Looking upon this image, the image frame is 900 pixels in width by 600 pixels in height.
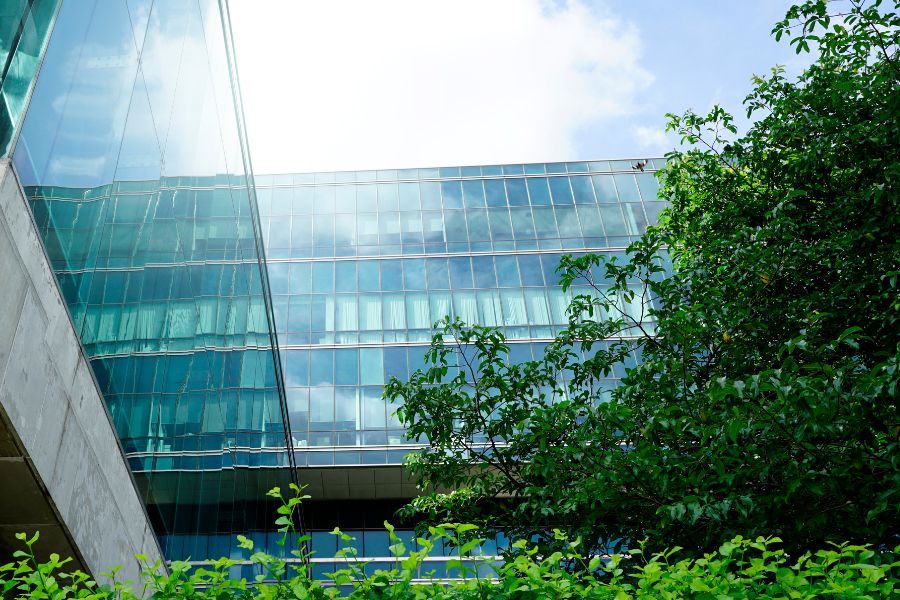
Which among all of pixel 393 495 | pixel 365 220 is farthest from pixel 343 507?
pixel 365 220

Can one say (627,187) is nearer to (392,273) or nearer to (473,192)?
(473,192)

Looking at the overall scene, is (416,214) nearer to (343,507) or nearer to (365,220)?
(365,220)

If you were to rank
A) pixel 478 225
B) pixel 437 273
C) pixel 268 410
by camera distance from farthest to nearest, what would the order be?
pixel 478 225 → pixel 437 273 → pixel 268 410

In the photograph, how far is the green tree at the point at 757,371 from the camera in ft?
23.4

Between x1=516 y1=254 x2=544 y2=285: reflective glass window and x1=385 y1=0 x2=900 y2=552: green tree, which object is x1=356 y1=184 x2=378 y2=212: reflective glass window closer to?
x1=516 y1=254 x2=544 y2=285: reflective glass window

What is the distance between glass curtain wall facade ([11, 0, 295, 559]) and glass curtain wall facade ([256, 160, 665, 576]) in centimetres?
1322

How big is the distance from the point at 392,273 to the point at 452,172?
6.47 m

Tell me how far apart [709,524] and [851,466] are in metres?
1.41

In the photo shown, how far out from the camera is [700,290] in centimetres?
1086

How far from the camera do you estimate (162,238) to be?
8797mm

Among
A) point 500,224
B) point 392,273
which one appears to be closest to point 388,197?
point 392,273

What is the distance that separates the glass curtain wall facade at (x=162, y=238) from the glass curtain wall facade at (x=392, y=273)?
13.2 meters

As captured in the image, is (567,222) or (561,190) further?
(561,190)

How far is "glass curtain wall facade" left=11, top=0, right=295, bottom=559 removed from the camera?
19.8 ft
